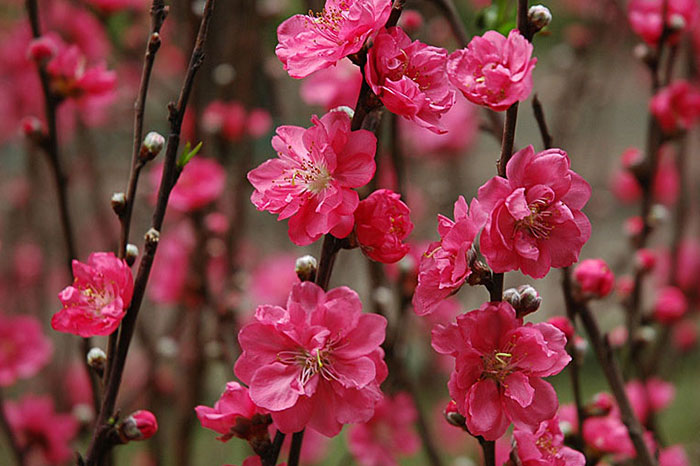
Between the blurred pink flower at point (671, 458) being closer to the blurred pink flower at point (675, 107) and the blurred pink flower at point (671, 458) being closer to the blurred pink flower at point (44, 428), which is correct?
the blurred pink flower at point (675, 107)

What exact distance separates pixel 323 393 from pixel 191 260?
0.70m

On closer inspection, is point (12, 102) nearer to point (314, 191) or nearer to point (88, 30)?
point (88, 30)

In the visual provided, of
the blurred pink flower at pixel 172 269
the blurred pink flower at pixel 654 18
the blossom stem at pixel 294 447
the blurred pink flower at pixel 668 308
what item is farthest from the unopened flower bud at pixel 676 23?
the blurred pink flower at pixel 172 269

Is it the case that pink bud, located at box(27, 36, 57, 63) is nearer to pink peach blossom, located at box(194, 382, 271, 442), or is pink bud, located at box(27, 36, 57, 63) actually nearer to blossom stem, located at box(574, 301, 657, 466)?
pink peach blossom, located at box(194, 382, 271, 442)

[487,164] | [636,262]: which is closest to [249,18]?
[636,262]

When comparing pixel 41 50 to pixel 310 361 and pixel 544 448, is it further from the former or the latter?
pixel 544 448

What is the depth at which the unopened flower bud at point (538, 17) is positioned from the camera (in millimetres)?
439

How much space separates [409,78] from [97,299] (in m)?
0.26

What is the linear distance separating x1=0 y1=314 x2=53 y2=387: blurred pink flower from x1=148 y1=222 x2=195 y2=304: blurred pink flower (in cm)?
18

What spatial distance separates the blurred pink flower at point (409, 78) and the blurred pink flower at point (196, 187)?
0.63m

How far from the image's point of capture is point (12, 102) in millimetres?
1587

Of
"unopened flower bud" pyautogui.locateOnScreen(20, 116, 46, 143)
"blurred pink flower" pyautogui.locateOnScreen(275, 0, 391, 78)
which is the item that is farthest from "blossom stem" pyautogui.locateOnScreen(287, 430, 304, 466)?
"unopened flower bud" pyautogui.locateOnScreen(20, 116, 46, 143)

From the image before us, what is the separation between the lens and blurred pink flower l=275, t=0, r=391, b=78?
405 millimetres

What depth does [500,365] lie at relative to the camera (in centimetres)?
42
